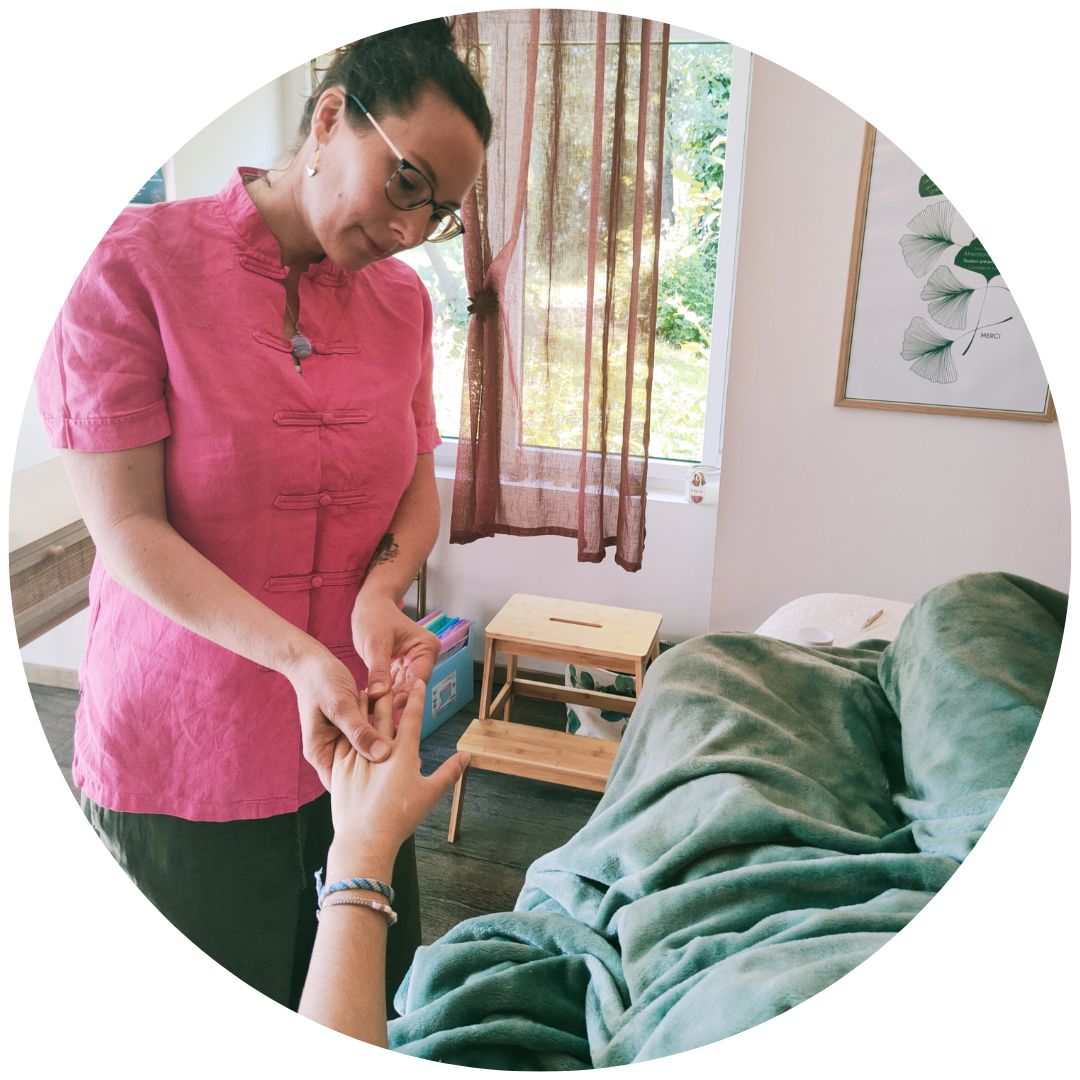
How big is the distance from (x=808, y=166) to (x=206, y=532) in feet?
2.80

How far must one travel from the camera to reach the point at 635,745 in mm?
786

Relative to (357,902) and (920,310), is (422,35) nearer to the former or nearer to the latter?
(357,902)

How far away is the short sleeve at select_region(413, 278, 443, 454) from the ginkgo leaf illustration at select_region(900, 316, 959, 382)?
70cm

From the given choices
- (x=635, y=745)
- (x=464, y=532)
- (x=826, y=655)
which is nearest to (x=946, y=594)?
(x=826, y=655)

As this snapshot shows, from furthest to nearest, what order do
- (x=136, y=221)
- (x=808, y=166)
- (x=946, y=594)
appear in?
(x=808, y=166)
(x=946, y=594)
(x=136, y=221)

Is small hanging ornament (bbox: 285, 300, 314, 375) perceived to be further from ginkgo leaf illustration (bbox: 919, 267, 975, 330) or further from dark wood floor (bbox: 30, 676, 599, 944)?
ginkgo leaf illustration (bbox: 919, 267, 975, 330)

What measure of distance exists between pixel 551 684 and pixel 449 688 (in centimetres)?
21

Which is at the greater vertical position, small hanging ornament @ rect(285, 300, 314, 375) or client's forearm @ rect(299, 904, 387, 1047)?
small hanging ornament @ rect(285, 300, 314, 375)

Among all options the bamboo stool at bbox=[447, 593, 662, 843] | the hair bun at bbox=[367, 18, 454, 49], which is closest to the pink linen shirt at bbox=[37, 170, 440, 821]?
the hair bun at bbox=[367, 18, 454, 49]

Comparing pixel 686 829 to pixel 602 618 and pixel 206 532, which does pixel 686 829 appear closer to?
pixel 602 618

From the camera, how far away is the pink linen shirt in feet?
1.72

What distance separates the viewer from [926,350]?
110cm

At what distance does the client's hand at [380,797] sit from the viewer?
1.71 ft

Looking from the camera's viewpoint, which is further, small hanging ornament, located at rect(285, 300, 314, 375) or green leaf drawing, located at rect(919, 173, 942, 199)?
green leaf drawing, located at rect(919, 173, 942, 199)
